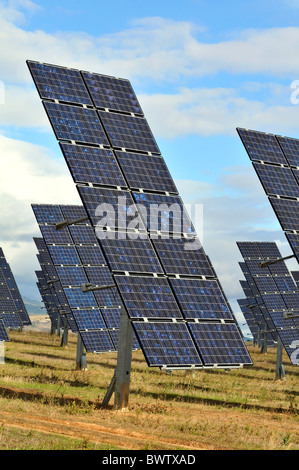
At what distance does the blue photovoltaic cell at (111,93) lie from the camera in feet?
80.9

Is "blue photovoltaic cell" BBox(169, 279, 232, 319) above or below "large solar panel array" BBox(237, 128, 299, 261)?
below

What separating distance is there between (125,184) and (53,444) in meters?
9.65

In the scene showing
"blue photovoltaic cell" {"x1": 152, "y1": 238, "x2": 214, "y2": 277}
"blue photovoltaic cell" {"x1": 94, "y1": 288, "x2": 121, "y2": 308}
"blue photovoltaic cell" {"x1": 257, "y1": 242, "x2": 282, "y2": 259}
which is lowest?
"blue photovoltaic cell" {"x1": 152, "y1": 238, "x2": 214, "y2": 277}

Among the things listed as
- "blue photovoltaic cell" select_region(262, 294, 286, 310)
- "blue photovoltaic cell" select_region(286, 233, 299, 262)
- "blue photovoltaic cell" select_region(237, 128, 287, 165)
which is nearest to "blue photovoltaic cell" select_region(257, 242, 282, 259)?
"blue photovoltaic cell" select_region(262, 294, 286, 310)

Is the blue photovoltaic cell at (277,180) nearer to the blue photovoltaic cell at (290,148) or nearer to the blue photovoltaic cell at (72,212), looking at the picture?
the blue photovoltaic cell at (290,148)

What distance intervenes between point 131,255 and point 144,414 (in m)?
4.74

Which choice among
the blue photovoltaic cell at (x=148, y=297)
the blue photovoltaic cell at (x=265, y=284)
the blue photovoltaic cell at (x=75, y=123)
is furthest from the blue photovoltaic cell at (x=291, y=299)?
the blue photovoltaic cell at (x=148, y=297)

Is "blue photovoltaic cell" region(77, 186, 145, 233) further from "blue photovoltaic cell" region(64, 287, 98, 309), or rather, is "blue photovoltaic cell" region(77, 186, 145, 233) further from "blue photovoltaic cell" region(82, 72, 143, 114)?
"blue photovoltaic cell" region(64, 287, 98, 309)

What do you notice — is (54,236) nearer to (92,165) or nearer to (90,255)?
(90,255)

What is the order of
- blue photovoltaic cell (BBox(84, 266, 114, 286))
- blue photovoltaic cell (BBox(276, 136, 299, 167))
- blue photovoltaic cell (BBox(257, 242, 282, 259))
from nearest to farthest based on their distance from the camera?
blue photovoltaic cell (BBox(276, 136, 299, 167)) < blue photovoltaic cell (BBox(84, 266, 114, 286)) < blue photovoltaic cell (BBox(257, 242, 282, 259))

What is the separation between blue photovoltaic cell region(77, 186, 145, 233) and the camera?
67.2ft

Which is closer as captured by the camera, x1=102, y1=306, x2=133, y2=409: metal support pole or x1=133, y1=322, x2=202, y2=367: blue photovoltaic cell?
x1=133, y1=322, x2=202, y2=367: blue photovoltaic cell

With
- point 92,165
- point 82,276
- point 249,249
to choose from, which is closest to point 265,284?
point 249,249

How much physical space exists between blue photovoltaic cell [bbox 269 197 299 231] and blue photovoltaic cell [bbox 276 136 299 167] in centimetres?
302
